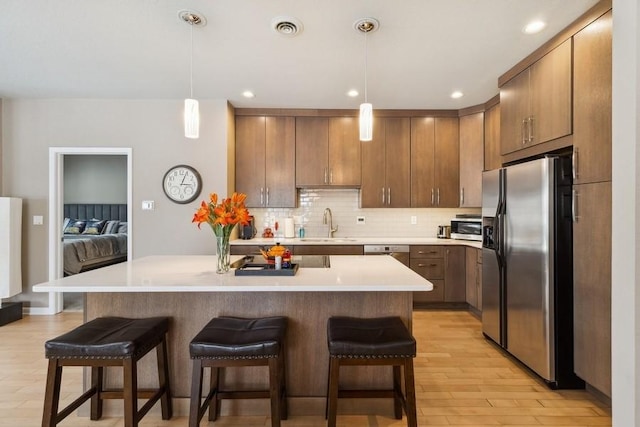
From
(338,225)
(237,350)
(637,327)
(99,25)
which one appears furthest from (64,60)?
(637,327)

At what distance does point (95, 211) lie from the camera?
23.2 feet

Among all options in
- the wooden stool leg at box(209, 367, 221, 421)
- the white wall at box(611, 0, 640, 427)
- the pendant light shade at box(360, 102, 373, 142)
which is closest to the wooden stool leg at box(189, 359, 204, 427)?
the wooden stool leg at box(209, 367, 221, 421)

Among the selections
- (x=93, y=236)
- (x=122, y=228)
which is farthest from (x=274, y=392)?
(x=122, y=228)

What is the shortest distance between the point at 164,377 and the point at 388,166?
339 cm

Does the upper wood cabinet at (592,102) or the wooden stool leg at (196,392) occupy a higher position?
the upper wood cabinet at (592,102)

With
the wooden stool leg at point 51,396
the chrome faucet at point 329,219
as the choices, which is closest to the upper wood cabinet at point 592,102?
the chrome faucet at point 329,219

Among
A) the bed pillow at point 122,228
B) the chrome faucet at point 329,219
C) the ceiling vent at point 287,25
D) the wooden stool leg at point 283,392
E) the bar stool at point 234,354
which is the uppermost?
the ceiling vent at point 287,25

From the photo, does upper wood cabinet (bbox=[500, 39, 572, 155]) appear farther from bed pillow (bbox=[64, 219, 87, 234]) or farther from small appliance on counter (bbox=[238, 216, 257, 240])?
bed pillow (bbox=[64, 219, 87, 234])

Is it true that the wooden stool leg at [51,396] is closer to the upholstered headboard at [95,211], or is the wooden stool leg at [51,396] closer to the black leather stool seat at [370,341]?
the black leather stool seat at [370,341]

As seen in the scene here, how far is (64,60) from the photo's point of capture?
2857 millimetres

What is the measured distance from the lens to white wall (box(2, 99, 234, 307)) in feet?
12.6

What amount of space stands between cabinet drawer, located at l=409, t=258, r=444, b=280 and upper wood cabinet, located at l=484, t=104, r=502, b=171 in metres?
1.31

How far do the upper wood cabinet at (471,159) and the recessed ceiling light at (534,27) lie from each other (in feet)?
5.60

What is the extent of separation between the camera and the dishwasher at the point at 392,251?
3.92 metres
